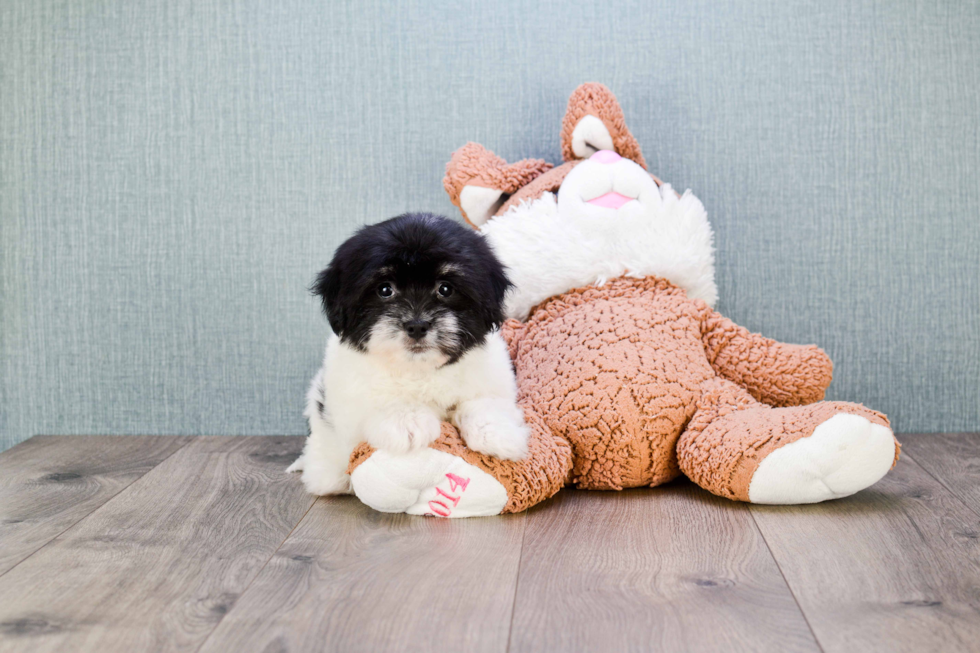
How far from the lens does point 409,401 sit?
5.42ft

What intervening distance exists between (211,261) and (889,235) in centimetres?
206

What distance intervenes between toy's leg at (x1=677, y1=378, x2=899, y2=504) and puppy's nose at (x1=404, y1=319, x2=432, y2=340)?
2.24 feet

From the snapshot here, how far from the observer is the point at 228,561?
4.67ft

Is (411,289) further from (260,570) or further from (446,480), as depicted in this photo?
(260,570)

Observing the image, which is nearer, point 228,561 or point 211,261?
point 228,561

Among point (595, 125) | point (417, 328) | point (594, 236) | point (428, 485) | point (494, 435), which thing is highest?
point (595, 125)

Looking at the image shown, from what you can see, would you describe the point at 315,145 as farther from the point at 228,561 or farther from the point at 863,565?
the point at 863,565

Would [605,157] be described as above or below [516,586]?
above

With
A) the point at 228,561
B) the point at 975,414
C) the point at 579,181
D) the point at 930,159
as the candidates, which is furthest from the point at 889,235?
the point at 228,561

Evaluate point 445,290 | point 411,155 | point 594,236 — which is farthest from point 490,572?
Result: point 411,155

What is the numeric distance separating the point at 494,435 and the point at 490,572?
312mm

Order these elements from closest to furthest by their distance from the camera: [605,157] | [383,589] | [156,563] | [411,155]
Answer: [383,589], [156,563], [605,157], [411,155]

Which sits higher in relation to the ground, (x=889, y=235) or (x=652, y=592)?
(x=889, y=235)

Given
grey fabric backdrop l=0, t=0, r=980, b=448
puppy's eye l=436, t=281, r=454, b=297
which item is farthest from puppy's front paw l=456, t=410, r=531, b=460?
grey fabric backdrop l=0, t=0, r=980, b=448
